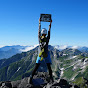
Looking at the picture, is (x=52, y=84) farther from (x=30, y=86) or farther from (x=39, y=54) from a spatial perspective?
(x=39, y=54)

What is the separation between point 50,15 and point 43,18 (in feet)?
3.24

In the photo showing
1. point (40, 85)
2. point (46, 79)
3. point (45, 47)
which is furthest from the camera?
point (46, 79)

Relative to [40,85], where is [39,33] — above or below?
above

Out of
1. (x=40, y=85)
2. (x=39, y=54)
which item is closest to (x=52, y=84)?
(x=40, y=85)

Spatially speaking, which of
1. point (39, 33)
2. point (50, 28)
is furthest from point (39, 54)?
point (50, 28)

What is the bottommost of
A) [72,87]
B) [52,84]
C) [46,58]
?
[72,87]

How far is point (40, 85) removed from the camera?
18.2 m

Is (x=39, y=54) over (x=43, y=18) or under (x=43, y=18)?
under

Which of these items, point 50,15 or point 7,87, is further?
point 7,87

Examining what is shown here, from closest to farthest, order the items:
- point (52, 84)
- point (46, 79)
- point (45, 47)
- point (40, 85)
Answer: point (45, 47), point (52, 84), point (40, 85), point (46, 79)

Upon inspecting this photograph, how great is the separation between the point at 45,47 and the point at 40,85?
6.44 meters

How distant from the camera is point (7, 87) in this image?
1805cm

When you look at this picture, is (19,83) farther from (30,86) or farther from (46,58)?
(46,58)

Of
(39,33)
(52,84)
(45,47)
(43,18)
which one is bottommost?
(52,84)
